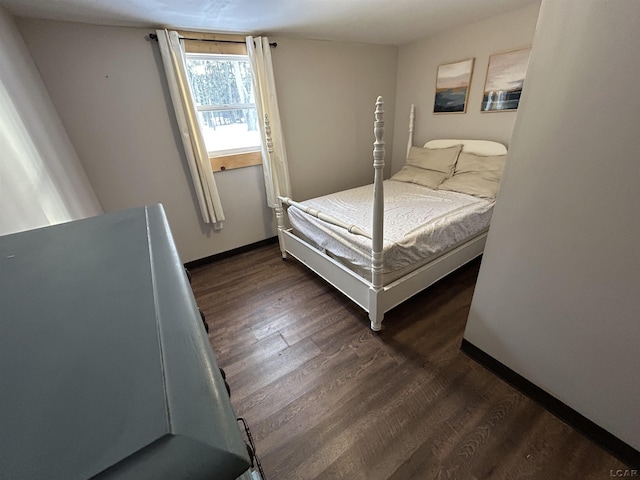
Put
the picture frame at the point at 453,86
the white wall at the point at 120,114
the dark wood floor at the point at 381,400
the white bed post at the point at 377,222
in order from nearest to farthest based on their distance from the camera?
the dark wood floor at the point at 381,400, the white bed post at the point at 377,222, the white wall at the point at 120,114, the picture frame at the point at 453,86

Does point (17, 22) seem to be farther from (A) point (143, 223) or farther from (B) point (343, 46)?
(B) point (343, 46)

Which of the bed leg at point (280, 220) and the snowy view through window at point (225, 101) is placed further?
the bed leg at point (280, 220)

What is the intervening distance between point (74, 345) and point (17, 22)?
2.63m

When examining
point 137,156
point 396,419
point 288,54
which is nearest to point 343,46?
point 288,54

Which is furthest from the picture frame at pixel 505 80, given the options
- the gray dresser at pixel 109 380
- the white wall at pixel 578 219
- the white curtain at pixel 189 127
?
the gray dresser at pixel 109 380

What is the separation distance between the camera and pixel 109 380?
31cm

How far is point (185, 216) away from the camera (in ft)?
8.55

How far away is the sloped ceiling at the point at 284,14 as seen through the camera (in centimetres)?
163

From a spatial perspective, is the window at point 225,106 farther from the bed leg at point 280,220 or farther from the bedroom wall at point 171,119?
the bed leg at point 280,220

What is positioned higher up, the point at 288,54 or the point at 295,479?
the point at 288,54

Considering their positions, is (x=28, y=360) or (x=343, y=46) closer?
(x=28, y=360)

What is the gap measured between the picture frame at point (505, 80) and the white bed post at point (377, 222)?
1839mm

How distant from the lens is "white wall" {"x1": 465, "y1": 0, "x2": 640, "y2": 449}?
32.6 inches

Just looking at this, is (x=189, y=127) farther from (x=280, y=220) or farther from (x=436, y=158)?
(x=436, y=158)
